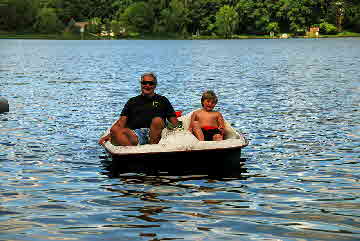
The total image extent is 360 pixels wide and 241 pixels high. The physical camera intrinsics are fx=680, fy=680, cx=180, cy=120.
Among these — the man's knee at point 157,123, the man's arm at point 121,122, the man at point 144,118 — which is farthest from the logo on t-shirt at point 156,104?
the man's arm at point 121,122

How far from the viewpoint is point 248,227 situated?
386 inches

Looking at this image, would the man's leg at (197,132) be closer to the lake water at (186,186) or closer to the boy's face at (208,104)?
the boy's face at (208,104)

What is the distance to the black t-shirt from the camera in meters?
14.4

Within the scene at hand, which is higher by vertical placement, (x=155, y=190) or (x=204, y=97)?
(x=204, y=97)

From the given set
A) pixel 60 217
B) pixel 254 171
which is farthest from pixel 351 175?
pixel 60 217

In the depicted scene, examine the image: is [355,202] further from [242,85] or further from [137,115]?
[242,85]

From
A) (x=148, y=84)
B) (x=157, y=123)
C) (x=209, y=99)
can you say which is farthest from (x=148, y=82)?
(x=209, y=99)

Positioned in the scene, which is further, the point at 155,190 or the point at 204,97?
the point at 204,97

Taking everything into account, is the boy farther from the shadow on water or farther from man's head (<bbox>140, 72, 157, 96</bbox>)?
man's head (<bbox>140, 72, 157, 96</bbox>)

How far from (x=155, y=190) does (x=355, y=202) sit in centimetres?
348

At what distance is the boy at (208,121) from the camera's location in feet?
47.6

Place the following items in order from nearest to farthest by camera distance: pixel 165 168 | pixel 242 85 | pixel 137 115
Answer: pixel 165 168
pixel 137 115
pixel 242 85

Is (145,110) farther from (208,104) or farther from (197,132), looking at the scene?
(208,104)

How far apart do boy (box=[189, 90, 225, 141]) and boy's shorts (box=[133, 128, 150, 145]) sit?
0.94 m
